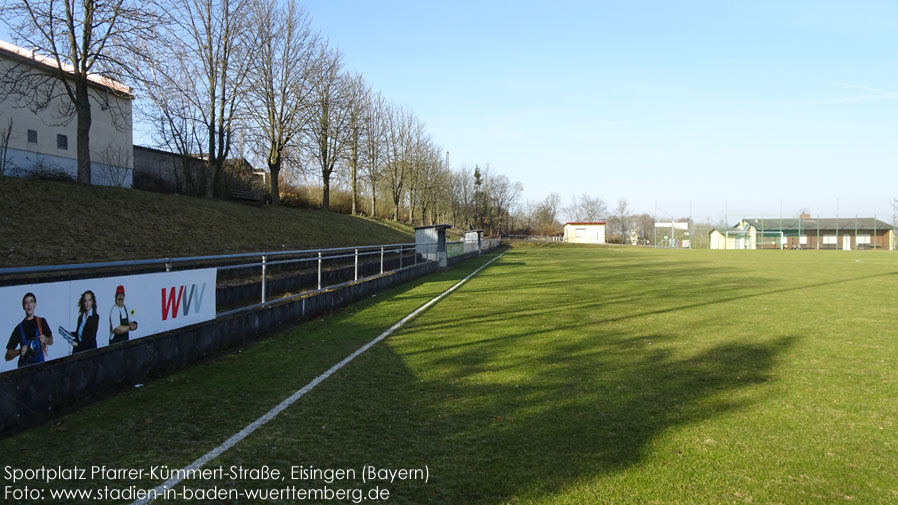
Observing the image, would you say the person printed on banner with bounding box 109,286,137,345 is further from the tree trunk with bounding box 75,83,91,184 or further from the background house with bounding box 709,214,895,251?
the background house with bounding box 709,214,895,251

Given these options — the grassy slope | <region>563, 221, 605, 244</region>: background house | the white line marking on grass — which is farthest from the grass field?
<region>563, 221, 605, 244</region>: background house

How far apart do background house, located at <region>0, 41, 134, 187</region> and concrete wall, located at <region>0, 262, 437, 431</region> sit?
15.5 metres

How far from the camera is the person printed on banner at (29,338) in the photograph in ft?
15.9

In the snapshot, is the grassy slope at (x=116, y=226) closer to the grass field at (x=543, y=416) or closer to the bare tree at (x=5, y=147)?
the bare tree at (x=5, y=147)

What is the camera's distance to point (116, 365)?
6035 mm

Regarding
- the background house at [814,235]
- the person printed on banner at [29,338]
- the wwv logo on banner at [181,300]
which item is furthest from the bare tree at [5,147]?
the background house at [814,235]

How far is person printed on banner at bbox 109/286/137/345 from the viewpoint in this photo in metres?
6.05

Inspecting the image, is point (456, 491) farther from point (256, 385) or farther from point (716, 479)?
point (256, 385)

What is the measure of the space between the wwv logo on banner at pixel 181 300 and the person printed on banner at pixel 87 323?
114 centimetres

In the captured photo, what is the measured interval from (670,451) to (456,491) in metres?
1.90

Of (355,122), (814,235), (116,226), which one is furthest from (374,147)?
(814,235)

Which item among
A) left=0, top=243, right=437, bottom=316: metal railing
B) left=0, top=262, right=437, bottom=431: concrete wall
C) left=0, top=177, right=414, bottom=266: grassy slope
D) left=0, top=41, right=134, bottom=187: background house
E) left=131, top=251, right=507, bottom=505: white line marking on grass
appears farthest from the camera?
left=0, top=41, right=134, bottom=187: background house

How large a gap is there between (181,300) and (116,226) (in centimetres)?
1057

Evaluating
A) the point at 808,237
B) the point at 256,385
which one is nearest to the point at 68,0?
the point at 256,385
